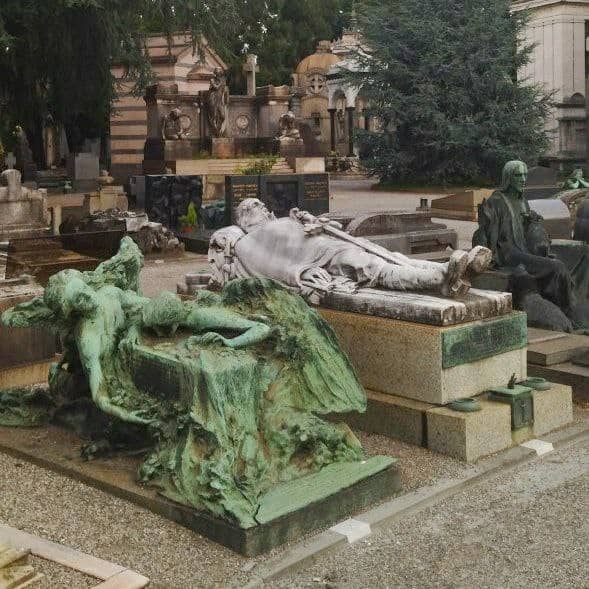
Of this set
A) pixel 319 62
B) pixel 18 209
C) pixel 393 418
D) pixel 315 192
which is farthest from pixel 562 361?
pixel 319 62

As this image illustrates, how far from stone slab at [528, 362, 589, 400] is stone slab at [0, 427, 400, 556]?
99.1 inches

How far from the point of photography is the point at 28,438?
6.09 metres

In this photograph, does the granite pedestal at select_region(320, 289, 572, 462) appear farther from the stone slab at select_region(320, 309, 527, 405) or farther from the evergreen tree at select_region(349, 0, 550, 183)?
the evergreen tree at select_region(349, 0, 550, 183)

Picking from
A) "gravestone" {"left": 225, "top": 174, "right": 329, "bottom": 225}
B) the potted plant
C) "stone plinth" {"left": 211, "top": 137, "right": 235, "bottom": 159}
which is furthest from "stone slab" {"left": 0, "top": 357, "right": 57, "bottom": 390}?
"stone plinth" {"left": 211, "top": 137, "right": 235, "bottom": 159}

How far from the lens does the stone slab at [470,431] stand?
6078mm

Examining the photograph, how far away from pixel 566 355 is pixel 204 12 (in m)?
13.0

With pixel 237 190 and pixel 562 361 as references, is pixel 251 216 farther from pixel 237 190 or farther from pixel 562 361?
pixel 237 190

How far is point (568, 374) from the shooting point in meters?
7.55

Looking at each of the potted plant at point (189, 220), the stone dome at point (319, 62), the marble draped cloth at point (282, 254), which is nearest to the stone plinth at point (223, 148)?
the potted plant at point (189, 220)

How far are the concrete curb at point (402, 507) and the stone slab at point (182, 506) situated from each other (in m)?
0.08

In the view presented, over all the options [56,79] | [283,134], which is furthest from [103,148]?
[56,79]

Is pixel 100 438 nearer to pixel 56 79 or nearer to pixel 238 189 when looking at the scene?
pixel 238 189

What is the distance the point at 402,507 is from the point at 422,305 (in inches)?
64.6

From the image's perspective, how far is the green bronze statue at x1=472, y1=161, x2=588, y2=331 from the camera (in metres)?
8.90
